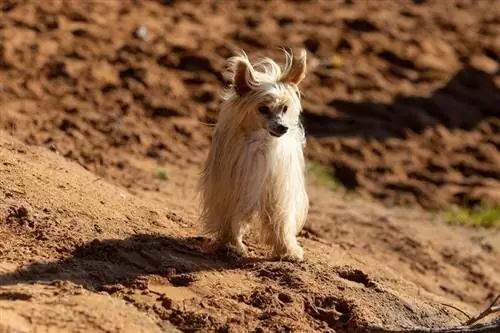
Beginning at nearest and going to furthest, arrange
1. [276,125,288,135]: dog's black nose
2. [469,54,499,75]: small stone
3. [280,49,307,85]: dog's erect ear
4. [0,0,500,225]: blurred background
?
1. [276,125,288,135]: dog's black nose
2. [280,49,307,85]: dog's erect ear
3. [0,0,500,225]: blurred background
4. [469,54,499,75]: small stone

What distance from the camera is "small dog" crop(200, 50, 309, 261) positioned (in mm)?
7949

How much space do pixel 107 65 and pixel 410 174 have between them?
13.3 ft

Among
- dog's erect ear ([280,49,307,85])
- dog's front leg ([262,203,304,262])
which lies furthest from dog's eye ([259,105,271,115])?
dog's front leg ([262,203,304,262])

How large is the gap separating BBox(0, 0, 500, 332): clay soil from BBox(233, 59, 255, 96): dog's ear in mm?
1233

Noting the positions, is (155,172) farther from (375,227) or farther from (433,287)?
(433,287)

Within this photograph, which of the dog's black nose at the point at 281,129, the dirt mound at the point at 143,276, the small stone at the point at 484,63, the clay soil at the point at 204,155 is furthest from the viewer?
the small stone at the point at 484,63

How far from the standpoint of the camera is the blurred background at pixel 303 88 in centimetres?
1257

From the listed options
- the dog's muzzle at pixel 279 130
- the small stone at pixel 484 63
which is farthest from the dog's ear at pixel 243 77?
the small stone at pixel 484 63

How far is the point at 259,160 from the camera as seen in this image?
7.96 meters

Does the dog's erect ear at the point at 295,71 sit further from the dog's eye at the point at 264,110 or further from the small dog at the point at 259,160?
the dog's eye at the point at 264,110

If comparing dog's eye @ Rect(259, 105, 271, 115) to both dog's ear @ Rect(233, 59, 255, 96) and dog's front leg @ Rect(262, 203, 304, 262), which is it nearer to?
dog's ear @ Rect(233, 59, 255, 96)

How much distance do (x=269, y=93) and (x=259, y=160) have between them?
49cm

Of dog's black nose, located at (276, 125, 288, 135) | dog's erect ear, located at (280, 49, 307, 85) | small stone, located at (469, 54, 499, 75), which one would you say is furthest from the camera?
small stone, located at (469, 54, 499, 75)

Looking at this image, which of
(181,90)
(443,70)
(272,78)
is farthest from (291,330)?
(443,70)
